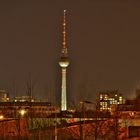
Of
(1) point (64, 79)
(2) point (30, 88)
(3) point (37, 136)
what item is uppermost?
(1) point (64, 79)

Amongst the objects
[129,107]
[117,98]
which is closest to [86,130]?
[129,107]

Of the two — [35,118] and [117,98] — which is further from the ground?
[117,98]

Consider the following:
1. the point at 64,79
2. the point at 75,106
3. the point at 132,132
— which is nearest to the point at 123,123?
the point at 132,132

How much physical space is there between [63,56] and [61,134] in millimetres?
53782

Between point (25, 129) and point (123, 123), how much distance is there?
14.7ft

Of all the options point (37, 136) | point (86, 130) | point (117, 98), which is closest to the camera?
point (37, 136)

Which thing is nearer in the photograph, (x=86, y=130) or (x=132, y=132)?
(x=86, y=130)

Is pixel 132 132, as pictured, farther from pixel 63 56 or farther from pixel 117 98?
pixel 63 56

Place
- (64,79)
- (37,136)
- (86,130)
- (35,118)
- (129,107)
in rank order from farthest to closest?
(64,79)
(129,107)
(35,118)
(86,130)
(37,136)

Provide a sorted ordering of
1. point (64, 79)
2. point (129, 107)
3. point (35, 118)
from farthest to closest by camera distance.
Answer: point (64, 79), point (129, 107), point (35, 118)

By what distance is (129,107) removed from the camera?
43.5 m

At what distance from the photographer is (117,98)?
62875mm

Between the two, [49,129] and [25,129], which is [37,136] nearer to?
[49,129]

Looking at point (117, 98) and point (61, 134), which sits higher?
point (117, 98)
